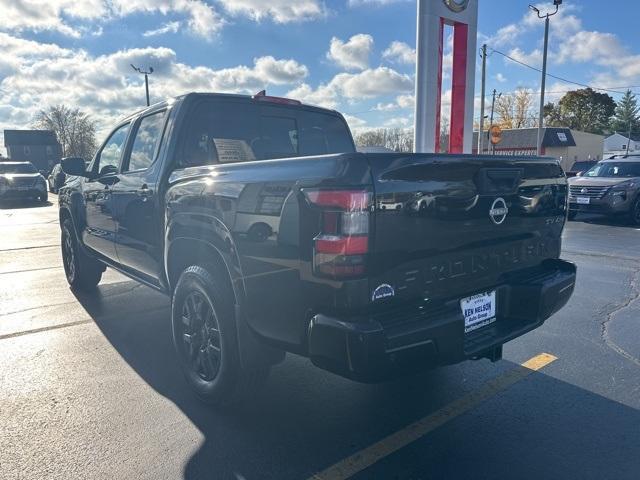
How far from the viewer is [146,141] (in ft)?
13.9

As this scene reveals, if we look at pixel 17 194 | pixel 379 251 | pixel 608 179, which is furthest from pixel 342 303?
pixel 17 194

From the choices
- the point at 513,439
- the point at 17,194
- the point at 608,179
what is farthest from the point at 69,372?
the point at 17,194

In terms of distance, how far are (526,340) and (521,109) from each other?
3133 inches

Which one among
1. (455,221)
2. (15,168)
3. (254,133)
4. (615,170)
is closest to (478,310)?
(455,221)

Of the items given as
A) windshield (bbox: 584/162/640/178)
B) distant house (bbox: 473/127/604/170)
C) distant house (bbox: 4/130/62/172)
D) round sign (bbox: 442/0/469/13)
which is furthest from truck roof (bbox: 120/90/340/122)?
distant house (bbox: 4/130/62/172)

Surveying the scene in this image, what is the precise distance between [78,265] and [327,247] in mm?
4827

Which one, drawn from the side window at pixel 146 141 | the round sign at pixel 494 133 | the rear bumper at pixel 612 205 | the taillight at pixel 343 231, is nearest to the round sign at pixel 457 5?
the rear bumper at pixel 612 205

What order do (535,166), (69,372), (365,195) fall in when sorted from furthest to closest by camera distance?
1. (69,372)
2. (535,166)
3. (365,195)

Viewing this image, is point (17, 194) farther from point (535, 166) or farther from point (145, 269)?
point (535, 166)

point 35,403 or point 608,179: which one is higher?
point 608,179

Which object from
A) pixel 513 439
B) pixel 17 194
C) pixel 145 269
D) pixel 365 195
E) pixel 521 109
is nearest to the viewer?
pixel 365 195

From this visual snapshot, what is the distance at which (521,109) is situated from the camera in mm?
75750

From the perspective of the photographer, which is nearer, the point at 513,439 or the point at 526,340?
the point at 513,439

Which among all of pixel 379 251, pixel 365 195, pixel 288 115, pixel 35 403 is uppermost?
pixel 288 115
